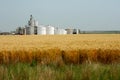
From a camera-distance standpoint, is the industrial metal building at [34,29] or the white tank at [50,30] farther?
the white tank at [50,30]

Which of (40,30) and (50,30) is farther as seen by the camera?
(50,30)

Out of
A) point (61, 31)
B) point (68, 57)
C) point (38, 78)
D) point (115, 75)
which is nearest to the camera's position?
point (38, 78)

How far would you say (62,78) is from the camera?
6.56m

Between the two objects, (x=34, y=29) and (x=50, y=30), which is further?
(x=50, y=30)

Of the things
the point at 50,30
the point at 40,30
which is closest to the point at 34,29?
the point at 40,30

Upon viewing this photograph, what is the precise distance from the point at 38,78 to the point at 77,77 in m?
0.92

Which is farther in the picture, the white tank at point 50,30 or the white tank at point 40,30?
the white tank at point 50,30

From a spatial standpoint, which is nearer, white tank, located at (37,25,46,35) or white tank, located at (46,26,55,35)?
white tank, located at (37,25,46,35)

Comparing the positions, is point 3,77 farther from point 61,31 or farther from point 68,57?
point 61,31

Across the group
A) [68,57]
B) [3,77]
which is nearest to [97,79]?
[3,77]

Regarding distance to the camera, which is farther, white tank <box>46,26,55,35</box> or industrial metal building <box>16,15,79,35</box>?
white tank <box>46,26,55,35</box>

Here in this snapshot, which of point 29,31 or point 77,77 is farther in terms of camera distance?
point 29,31

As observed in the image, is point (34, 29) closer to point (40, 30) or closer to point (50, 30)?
point (40, 30)

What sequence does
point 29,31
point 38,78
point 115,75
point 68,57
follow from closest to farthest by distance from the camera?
1. point 38,78
2. point 115,75
3. point 68,57
4. point 29,31
